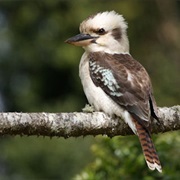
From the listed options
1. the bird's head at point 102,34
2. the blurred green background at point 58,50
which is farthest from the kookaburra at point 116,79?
the blurred green background at point 58,50

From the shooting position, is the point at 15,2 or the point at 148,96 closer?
the point at 148,96

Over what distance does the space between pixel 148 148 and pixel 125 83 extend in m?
0.45

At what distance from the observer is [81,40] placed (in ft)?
18.5

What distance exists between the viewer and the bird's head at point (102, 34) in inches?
223

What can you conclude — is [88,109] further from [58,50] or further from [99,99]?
[58,50]

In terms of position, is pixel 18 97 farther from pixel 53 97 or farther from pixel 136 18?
pixel 136 18

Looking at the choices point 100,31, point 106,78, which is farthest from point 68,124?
point 100,31

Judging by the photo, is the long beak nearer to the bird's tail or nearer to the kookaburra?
the kookaburra

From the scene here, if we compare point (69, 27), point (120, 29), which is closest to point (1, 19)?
point (69, 27)

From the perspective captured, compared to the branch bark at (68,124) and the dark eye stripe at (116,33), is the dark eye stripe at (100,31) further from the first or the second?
the branch bark at (68,124)

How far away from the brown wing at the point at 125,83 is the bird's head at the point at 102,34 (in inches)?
7.1

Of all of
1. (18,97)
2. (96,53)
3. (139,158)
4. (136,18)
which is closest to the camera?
(139,158)

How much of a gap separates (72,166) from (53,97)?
2673 mm

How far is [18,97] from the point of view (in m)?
10.1
